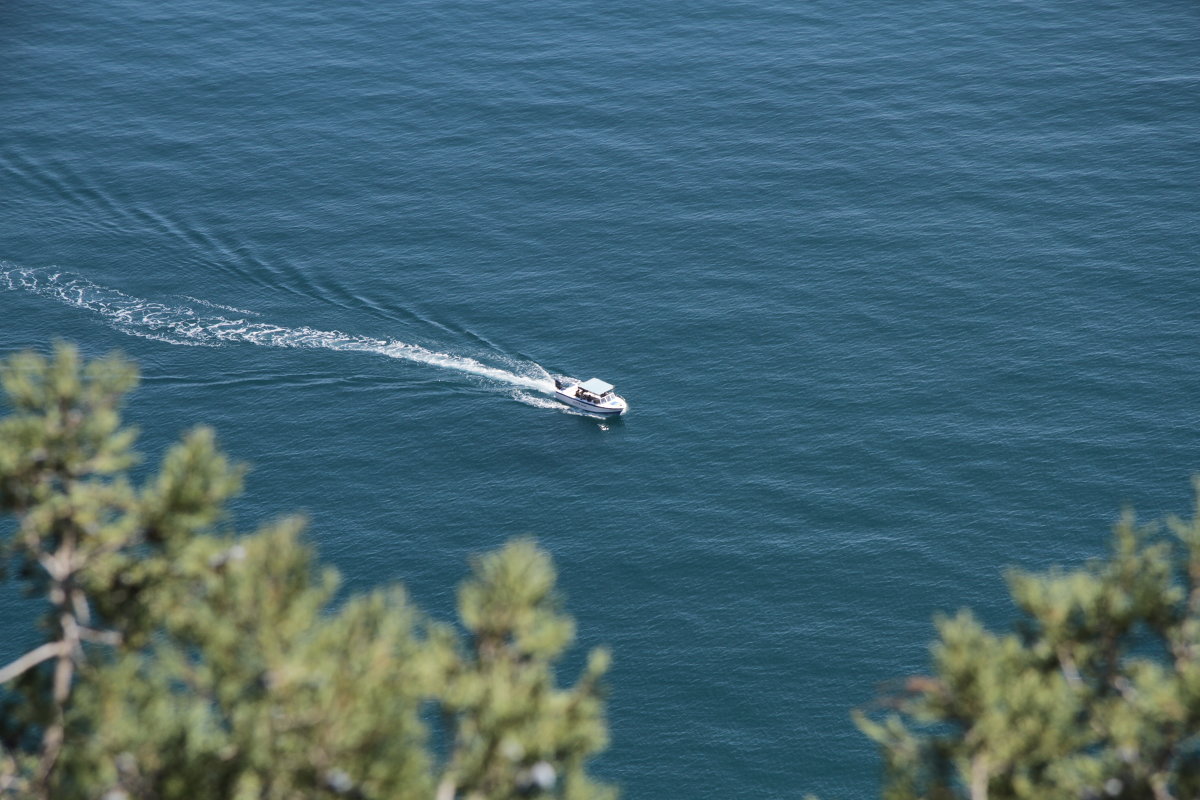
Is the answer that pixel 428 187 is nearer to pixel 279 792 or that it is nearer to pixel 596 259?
pixel 596 259

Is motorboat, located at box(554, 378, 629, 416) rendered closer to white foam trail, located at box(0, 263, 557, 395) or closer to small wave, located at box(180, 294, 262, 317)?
white foam trail, located at box(0, 263, 557, 395)

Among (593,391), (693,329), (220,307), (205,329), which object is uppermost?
(693,329)

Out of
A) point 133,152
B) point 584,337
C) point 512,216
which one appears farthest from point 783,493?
point 133,152

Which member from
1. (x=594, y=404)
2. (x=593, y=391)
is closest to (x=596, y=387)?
(x=593, y=391)

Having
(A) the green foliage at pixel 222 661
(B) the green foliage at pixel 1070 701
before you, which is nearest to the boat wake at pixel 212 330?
(B) the green foliage at pixel 1070 701

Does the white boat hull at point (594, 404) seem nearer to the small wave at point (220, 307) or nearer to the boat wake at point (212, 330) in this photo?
the boat wake at point (212, 330)

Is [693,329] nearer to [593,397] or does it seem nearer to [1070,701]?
[593,397]
